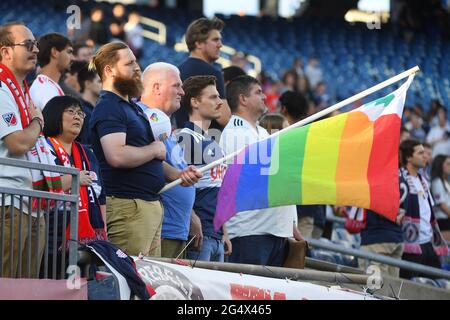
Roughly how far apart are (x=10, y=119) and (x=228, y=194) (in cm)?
167

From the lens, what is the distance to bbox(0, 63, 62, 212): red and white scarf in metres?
7.09

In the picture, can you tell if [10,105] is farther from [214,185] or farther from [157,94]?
[214,185]

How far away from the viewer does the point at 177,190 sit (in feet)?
26.7

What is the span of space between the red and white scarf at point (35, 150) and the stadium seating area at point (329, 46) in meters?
13.5

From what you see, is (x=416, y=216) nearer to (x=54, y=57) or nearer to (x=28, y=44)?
(x=54, y=57)

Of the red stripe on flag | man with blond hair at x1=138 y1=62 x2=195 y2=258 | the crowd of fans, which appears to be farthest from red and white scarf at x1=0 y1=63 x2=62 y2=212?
the red stripe on flag

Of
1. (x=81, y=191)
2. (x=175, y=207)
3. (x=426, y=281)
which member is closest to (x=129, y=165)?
(x=81, y=191)

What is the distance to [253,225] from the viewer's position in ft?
28.8

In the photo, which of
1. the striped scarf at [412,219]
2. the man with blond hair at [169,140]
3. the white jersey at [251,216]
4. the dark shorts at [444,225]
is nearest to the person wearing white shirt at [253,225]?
the white jersey at [251,216]

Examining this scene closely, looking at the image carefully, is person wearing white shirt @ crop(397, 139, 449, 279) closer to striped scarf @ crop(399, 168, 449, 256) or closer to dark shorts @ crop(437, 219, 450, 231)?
striped scarf @ crop(399, 168, 449, 256)

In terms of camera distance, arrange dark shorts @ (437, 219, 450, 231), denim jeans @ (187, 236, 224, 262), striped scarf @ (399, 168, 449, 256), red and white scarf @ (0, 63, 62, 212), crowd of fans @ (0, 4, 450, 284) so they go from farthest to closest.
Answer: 1. dark shorts @ (437, 219, 450, 231)
2. striped scarf @ (399, 168, 449, 256)
3. denim jeans @ (187, 236, 224, 262)
4. crowd of fans @ (0, 4, 450, 284)
5. red and white scarf @ (0, 63, 62, 212)

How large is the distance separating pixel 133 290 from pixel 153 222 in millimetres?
1104

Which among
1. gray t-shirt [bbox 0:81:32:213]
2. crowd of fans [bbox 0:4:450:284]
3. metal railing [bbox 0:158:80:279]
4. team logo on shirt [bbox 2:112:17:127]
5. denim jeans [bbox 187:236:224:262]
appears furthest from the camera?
denim jeans [bbox 187:236:224:262]
